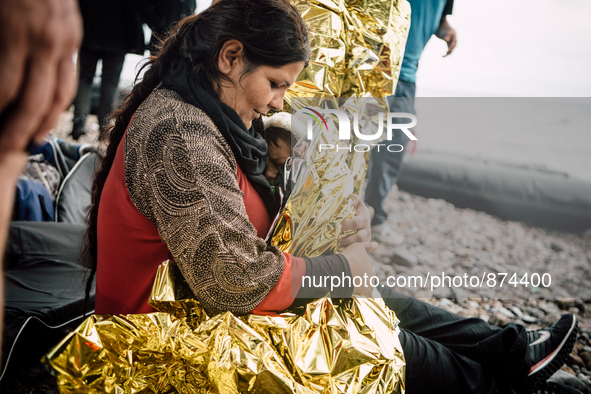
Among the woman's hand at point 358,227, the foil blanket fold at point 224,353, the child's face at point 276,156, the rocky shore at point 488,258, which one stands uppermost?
the child's face at point 276,156

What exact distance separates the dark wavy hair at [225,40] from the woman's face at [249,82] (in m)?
0.01

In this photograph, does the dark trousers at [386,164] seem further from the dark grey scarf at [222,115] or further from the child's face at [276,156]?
the dark grey scarf at [222,115]

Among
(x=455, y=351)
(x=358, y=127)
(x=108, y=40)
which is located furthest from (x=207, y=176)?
(x=108, y=40)

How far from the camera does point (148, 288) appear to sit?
812mm

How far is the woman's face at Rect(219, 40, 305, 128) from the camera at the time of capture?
84 centimetres

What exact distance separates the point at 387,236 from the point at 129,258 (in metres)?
1.21

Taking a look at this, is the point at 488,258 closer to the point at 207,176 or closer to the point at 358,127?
the point at 358,127

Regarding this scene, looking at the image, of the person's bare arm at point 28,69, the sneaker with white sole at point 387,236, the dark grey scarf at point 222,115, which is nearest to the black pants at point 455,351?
the sneaker with white sole at point 387,236

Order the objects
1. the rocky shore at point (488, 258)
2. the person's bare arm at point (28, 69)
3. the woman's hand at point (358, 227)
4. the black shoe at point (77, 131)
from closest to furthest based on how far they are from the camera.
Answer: the person's bare arm at point (28, 69)
the woman's hand at point (358, 227)
the rocky shore at point (488, 258)
the black shoe at point (77, 131)

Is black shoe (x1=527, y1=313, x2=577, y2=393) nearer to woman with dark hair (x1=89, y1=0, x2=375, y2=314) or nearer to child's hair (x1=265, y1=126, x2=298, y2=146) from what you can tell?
woman with dark hair (x1=89, y1=0, x2=375, y2=314)

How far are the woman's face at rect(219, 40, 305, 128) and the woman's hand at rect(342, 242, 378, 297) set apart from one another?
1.23 feet

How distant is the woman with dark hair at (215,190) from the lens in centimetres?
69

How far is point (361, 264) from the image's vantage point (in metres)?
0.83

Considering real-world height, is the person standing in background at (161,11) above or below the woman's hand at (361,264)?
above
